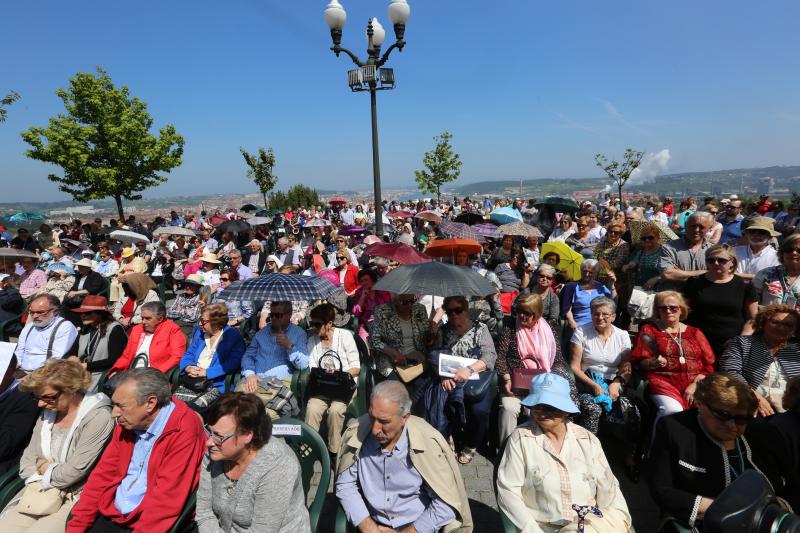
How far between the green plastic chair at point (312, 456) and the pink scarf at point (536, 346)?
6.78 feet

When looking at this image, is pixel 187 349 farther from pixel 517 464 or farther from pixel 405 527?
pixel 517 464

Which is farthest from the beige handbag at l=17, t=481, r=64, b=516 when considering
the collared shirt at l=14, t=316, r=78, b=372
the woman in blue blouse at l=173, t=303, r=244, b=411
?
the collared shirt at l=14, t=316, r=78, b=372

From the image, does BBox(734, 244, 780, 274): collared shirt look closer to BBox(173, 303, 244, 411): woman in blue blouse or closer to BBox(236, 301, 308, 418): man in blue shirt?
BBox(236, 301, 308, 418): man in blue shirt

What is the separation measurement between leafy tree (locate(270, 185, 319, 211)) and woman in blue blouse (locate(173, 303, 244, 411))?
38742 millimetres

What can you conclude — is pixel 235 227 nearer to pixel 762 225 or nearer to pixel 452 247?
pixel 452 247

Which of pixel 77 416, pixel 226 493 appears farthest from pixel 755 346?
pixel 77 416

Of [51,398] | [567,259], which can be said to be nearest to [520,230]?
[567,259]

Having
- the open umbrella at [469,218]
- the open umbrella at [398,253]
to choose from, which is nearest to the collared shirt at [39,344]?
the open umbrella at [398,253]

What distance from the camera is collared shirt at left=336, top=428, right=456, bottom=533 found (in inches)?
100

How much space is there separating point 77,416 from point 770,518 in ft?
12.7

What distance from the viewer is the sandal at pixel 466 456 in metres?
3.84

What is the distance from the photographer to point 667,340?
11.8 feet

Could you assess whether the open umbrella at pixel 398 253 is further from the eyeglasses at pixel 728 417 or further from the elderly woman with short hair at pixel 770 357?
the eyeglasses at pixel 728 417

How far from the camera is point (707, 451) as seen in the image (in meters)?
2.50
